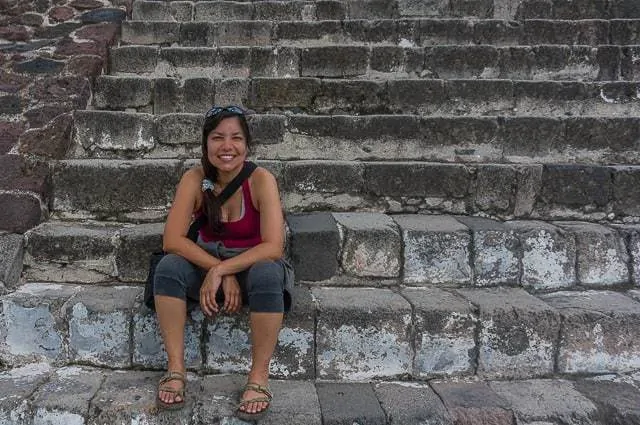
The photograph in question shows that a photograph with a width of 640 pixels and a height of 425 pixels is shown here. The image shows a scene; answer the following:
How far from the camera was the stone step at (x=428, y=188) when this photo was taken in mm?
3076

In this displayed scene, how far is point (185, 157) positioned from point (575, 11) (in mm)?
4340

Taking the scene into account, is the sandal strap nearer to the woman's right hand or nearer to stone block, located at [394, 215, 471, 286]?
the woman's right hand

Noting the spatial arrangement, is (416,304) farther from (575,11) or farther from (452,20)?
(575,11)

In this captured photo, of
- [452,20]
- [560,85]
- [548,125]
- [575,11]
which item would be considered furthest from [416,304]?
[575,11]

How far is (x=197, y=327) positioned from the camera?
2.42 meters

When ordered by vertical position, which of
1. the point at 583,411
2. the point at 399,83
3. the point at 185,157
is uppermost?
the point at 399,83

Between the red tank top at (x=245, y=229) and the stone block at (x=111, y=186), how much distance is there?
0.85 m

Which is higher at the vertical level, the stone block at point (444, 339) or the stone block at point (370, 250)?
the stone block at point (370, 250)

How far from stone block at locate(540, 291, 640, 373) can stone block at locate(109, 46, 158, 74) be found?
150 inches

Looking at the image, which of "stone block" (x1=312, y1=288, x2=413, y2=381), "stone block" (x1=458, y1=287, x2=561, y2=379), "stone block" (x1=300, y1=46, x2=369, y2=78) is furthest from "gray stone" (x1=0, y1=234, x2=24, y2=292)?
"stone block" (x1=300, y1=46, x2=369, y2=78)

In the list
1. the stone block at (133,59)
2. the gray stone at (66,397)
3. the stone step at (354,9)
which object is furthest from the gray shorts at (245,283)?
the stone step at (354,9)

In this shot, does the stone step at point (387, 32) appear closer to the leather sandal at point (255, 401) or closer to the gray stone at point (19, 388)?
the gray stone at point (19, 388)

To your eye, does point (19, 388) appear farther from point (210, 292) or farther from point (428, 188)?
point (428, 188)

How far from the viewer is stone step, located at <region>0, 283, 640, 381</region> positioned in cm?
243
